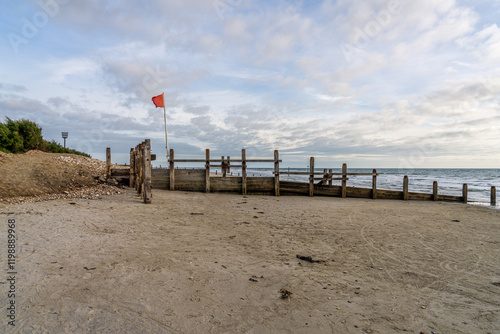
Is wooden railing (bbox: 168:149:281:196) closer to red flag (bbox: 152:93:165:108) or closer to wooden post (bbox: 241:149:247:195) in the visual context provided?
wooden post (bbox: 241:149:247:195)

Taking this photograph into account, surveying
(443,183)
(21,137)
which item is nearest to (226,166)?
(21,137)

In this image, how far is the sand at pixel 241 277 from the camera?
10.8 ft

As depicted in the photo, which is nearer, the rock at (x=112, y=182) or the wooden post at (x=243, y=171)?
the rock at (x=112, y=182)

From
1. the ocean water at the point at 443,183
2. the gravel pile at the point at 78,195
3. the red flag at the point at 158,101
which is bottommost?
the ocean water at the point at 443,183

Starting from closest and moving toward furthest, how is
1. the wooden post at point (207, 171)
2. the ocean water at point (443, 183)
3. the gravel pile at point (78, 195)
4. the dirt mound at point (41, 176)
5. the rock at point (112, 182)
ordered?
the gravel pile at point (78, 195)
the dirt mound at point (41, 176)
the rock at point (112, 182)
the wooden post at point (207, 171)
the ocean water at point (443, 183)

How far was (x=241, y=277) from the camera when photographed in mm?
4434

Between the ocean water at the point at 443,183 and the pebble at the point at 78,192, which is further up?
the pebble at the point at 78,192

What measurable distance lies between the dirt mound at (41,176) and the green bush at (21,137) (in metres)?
5.96

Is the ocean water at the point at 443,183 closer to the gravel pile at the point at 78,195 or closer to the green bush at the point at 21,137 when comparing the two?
the gravel pile at the point at 78,195

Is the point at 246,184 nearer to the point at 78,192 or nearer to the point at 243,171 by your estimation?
the point at 243,171

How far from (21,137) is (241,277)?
22.2 m

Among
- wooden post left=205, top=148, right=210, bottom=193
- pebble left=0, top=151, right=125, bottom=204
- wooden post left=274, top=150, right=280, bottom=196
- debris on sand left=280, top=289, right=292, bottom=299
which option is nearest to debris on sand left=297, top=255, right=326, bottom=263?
debris on sand left=280, top=289, right=292, bottom=299

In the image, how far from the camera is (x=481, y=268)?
5.25m

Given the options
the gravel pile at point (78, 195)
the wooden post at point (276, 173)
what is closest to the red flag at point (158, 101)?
the gravel pile at point (78, 195)
